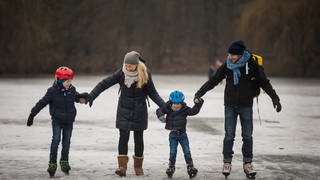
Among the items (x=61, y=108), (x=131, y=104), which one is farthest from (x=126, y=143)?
(x=61, y=108)

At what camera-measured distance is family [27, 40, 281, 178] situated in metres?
8.11

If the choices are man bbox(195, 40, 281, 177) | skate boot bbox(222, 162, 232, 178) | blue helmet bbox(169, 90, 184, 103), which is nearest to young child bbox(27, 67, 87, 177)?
blue helmet bbox(169, 90, 184, 103)

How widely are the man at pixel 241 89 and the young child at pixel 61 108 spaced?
1636 millimetres

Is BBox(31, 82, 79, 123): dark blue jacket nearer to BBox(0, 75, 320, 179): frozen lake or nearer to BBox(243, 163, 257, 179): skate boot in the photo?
BBox(0, 75, 320, 179): frozen lake

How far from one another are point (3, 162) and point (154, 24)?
191 ft

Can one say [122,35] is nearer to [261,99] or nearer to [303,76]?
[303,76]

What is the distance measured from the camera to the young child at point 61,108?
8.10 metres

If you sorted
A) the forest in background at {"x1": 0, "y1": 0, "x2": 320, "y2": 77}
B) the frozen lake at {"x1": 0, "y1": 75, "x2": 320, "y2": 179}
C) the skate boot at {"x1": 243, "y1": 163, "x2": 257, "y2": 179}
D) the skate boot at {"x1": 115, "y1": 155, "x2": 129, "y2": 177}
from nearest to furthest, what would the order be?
1. the skate boot at {"x1": 243, "y1": 163, "x2": 257, "y2": 179}
2. the skate boot at {"x1": 115, "y1": 155, "x2": 129, "y2": 177}
3. the frozen lake at {"x1": 0, "y1": 75, "x2": 320, "y2": 179}
4. the forest in background at {"x1": 0, "y1": 0, "x2": 320, "y2": 77}

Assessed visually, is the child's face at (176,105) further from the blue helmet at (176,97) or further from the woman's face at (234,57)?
the woman's face at (234,57)

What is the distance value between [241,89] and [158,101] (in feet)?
3.57

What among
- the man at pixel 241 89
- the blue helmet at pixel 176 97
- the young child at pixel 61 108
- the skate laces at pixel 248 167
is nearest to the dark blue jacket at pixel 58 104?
the young child at pixel 61 108

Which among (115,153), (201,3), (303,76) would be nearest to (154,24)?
(201,3)

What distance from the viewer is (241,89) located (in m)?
8.14

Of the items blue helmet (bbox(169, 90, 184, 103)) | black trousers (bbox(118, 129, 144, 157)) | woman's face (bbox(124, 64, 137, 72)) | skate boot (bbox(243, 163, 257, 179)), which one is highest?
woman's face (bbox(124, 64, 137, 72))
